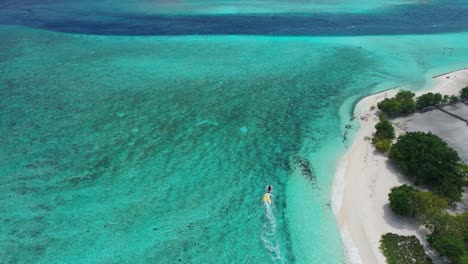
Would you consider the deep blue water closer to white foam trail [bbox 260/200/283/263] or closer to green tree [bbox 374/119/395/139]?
green tree [bbox 374/119/395/139]

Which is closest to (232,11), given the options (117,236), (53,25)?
(53,25)

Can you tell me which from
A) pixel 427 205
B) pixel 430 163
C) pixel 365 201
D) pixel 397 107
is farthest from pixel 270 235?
pixel 397 107

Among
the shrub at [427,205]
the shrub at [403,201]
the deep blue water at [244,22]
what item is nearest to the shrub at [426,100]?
the shrub at [427,205]

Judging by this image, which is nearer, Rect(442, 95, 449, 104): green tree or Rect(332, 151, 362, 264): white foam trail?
Rect(332, 151, 362, 264): white foam trail

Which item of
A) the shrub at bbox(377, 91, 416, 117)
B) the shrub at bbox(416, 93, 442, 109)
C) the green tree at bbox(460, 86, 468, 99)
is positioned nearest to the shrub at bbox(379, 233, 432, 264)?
the shrub at bbox(377, 91, 416, 117)

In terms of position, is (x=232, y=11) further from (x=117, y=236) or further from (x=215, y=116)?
(x=117, y=236)

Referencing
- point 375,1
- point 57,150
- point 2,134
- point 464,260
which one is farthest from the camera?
point 375,1
